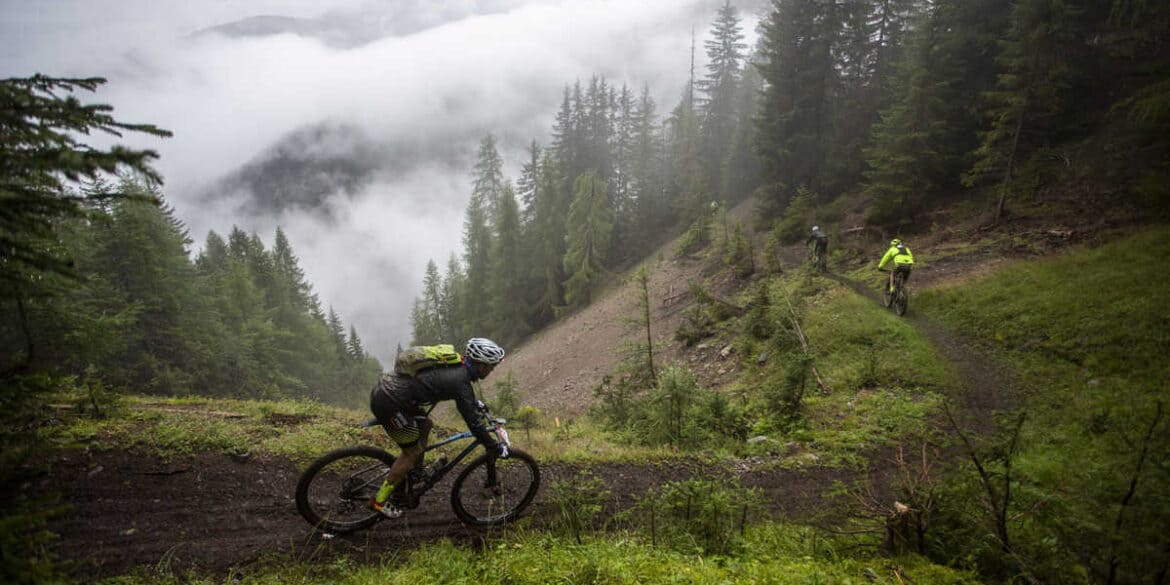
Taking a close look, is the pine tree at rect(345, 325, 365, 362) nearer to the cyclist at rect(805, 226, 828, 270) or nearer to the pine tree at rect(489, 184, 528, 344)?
the pine tree at rect(489, 184, 528, 344)

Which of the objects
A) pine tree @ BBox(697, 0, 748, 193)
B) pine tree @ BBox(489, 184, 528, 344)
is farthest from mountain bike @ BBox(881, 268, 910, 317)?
pine tree @ BBox(697, 0, 748, 193)

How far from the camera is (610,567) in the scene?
434cm

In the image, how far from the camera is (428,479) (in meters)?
6.21

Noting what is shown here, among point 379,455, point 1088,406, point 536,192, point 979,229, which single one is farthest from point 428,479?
point 536,192

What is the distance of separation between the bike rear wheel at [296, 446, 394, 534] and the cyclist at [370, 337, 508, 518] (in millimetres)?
Result: 210

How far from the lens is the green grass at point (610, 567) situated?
4184 millimetres

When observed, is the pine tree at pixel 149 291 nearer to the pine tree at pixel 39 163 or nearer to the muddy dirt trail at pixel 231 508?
the muddy dirt trail at pixel 231 508

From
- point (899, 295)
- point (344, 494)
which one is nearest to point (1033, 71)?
point (899, 295)

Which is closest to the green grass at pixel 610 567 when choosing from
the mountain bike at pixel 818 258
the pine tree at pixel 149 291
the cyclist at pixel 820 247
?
the cyclist at pixel 820 247

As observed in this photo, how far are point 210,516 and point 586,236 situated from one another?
3368 cm

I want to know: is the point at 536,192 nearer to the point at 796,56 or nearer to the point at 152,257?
the point at 796,56

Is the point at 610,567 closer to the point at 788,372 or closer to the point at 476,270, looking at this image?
the point at 788,372

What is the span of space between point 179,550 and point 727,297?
22.1 metres

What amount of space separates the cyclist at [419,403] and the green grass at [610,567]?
100 centimetres
